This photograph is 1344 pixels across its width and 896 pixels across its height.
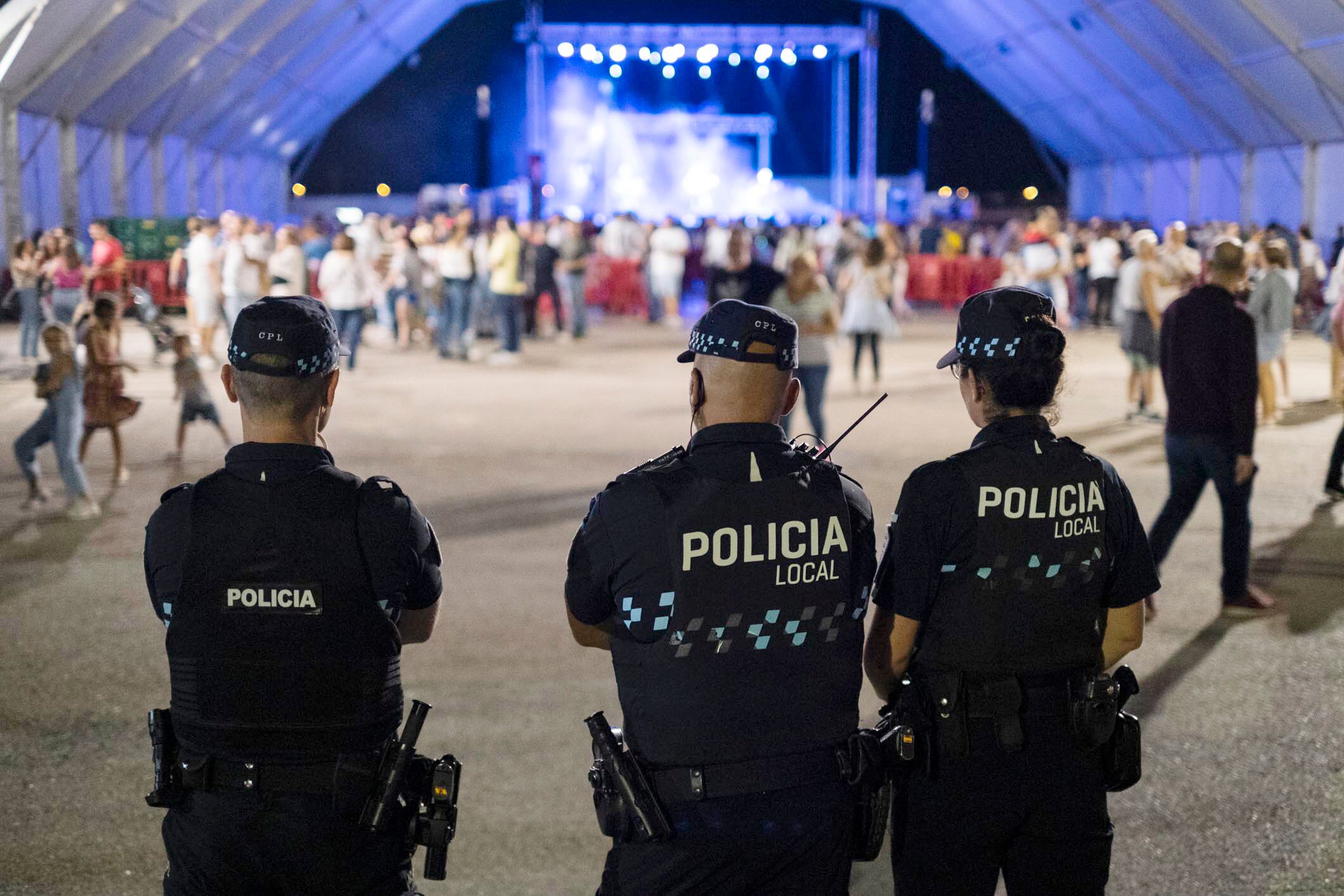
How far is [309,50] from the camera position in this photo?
29.6 metres

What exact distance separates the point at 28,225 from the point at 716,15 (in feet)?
75.4

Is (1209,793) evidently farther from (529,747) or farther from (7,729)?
(7,729)

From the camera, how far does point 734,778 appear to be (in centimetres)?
259

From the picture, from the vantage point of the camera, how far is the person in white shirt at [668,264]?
73.9 feet

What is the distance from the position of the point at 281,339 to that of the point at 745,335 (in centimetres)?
91

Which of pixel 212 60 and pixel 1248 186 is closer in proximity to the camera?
pixel 212 60

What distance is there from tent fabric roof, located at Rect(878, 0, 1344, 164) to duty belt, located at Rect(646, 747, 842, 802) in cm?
1983

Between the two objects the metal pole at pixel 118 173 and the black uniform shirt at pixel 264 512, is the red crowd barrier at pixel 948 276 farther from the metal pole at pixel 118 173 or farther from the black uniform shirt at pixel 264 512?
the black uniform shirt at pixel 264 512

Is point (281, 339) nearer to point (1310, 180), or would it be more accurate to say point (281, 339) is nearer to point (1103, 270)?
point (1103, 270)

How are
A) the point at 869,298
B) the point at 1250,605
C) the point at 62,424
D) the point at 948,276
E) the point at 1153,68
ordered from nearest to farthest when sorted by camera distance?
the point at 1250,605 → the point at 62,424 → the point at 869,298 → the point at 1153,68 → the point at 948,276

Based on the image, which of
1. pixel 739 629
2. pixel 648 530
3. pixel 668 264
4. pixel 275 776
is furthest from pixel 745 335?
pixel 668 264

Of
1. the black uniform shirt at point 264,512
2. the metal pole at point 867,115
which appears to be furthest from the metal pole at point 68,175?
the black uniform shirt at point 264,512

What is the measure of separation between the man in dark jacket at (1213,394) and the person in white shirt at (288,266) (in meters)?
11.7

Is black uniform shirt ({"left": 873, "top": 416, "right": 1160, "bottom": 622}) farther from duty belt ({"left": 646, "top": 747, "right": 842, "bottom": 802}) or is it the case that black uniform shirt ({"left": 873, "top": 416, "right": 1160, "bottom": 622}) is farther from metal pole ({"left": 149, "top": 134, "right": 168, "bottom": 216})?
metal pole ({"left": 149, "top": 134, "right": 168, "bottom": 216})
